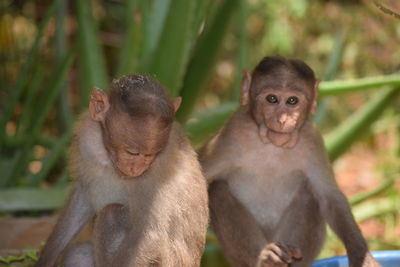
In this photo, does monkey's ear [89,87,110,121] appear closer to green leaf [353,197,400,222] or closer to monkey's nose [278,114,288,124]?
monkey's nose [278,114,288,124]

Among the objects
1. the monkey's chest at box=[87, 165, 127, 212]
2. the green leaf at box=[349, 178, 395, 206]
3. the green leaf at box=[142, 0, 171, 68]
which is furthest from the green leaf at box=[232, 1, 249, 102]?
the monkey's chest at box=[87, 165, 127, 212]

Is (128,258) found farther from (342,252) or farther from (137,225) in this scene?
(342,252)

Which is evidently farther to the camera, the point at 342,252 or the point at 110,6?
the point at 110,6

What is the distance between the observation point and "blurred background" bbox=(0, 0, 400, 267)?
443 cm

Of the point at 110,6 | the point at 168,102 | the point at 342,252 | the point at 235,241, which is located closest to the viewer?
the point at 168,102

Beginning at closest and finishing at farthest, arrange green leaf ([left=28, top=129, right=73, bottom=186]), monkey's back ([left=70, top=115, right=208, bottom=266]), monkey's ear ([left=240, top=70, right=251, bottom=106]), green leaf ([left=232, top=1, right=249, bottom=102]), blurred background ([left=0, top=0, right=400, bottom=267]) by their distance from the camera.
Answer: monkey's back ([left=70, top=115, right=208, bottom=266]), monkey's ear ([left=240, top=70, right=251, bottom=106]), blurred background ([left=0, top=0, right=400, bottom=267]), green leaf ([left=28, top=129, right=73, bottom=186]), green leaf ([left=232, top=1, right=249, bottom=102])

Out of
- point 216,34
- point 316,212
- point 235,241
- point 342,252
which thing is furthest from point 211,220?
point 342,252

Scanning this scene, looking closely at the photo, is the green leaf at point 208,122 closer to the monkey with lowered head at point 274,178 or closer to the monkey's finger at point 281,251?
the monkey with lowered head at point 274,178

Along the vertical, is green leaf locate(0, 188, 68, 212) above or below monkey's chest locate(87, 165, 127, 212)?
below

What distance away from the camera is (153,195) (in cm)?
310

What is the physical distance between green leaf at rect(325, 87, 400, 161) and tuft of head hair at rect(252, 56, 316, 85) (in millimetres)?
1072

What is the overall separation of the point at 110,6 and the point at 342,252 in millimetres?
3296

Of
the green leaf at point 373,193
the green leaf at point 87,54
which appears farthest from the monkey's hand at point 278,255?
the green leaf at point 87,54

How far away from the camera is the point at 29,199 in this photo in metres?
4.49
